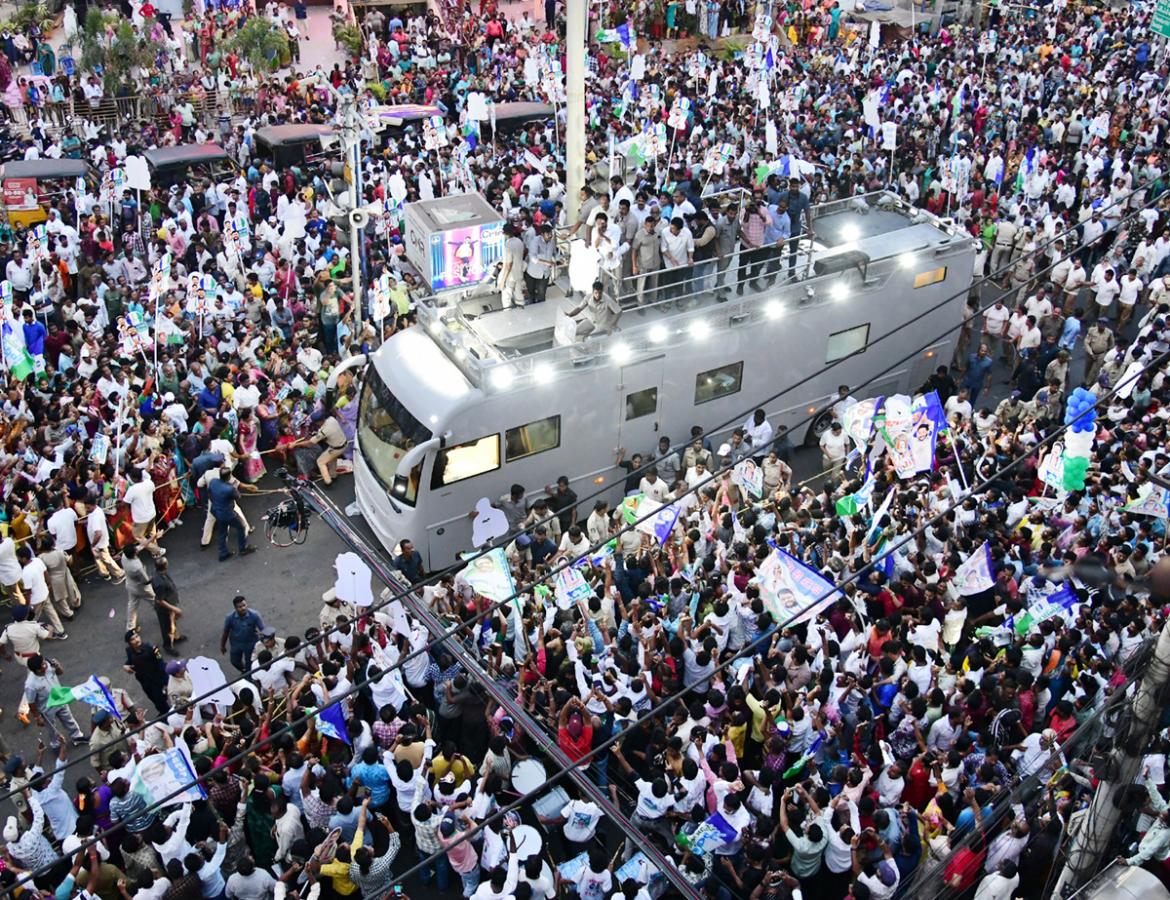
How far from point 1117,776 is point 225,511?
35.6 ft

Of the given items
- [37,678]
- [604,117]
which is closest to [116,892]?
[37,678]

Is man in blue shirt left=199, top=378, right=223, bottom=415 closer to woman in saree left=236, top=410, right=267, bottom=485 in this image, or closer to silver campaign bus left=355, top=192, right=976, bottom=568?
woman in saree left=236, top=410, right=267, bottom=485

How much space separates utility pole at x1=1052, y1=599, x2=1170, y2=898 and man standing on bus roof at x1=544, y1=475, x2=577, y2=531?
790cm

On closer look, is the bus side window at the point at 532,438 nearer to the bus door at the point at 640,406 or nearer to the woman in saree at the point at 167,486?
the bus door at the point at 640,406

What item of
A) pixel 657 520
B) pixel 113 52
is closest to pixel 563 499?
pixel 657 520

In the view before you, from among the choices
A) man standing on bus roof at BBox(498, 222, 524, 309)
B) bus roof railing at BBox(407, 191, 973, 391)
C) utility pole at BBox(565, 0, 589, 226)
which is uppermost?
utility pole at BBox(565, 0, 589, 226)

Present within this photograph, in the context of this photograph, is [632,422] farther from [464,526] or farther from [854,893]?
[854,893]

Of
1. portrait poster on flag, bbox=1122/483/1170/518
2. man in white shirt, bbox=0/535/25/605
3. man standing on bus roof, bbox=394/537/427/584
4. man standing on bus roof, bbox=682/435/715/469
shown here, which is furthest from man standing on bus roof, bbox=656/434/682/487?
man in white shirt, bbox=0/535/25/605

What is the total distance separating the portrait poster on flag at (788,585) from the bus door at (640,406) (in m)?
4.05

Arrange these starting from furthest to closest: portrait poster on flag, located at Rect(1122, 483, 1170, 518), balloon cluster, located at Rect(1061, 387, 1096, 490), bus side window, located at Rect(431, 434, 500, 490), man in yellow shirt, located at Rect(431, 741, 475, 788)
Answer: bus side window, located at Rect(431, 434, 500, 490)
portrait poster on flag, located at Rect(1122, 483, 1170, 518)
balloon cluster, located at Rect(1061, 387, 1096, 490)
man in yellow shirt, located at Rect(431, 741, 475, 788)

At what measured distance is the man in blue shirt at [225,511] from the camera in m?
14.5

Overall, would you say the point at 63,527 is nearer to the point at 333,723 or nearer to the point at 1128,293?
the point at 333,723

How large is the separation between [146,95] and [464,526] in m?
18.4

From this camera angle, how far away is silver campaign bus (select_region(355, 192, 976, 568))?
13961 millimetres
